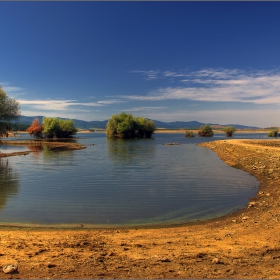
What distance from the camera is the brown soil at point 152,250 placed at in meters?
6.20

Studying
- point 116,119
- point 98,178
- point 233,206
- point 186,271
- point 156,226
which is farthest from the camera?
point 116,119

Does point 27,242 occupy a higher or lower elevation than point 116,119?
lower

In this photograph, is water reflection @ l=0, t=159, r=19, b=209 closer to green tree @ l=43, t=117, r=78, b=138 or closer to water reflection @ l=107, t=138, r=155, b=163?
water reflection @ l=107, t=138, r=155, b=163

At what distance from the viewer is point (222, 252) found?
24.3 feet

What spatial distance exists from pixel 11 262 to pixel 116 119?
389 ft

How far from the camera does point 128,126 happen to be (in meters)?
118

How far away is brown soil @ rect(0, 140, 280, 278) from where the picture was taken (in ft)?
20.3

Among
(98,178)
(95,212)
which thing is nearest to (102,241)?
(95,212)

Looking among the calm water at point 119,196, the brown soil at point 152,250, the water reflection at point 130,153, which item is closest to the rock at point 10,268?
the brown soil at point 152,250

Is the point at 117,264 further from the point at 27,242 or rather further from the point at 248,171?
the point at 248,171

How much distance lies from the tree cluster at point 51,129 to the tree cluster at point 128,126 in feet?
61.0

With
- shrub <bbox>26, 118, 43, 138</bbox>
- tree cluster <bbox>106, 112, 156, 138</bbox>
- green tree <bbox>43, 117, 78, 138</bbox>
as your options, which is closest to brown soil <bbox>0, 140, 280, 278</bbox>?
green tree <bbox>43, 117, 78, 138</bbox>

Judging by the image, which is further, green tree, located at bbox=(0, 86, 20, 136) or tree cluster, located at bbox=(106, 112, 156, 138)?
tree cluster, located at bbox=(106, 112, 156, 138)

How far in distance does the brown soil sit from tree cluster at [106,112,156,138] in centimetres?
10775
